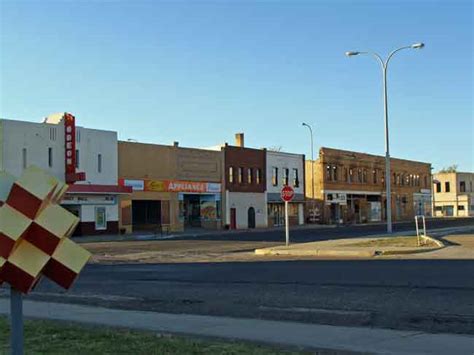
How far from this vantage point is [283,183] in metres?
68.6

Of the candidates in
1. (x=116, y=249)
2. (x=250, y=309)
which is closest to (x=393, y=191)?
(x=116, y=249)

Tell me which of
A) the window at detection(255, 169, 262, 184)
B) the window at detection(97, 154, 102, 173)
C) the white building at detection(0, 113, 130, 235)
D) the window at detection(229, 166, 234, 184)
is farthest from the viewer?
the window at detection(255, 169, 262, 184)

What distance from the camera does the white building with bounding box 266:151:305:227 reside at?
220 ft

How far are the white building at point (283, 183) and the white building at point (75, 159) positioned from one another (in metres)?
19.8

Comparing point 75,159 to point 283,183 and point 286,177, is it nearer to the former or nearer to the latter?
point 283,183

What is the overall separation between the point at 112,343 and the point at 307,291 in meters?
6.79

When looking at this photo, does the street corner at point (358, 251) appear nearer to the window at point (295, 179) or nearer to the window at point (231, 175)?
the window at point (231, 175)

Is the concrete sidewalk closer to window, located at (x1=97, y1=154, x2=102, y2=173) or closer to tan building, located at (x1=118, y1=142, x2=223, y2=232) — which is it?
window, located at (x1=97, y1=154, x2=102, y2=173)

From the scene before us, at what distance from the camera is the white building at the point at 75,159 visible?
44.7 meters

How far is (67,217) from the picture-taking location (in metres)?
4.98

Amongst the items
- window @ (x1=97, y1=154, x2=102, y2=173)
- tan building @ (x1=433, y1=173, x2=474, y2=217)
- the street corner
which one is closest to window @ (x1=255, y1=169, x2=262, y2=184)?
window @ (x1=97, y1=154, x2=102, y2=173)

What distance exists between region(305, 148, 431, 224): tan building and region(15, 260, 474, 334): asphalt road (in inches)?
2019

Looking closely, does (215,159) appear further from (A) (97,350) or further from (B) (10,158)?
(A) (97,350)

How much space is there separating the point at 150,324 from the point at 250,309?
2.42 meters
